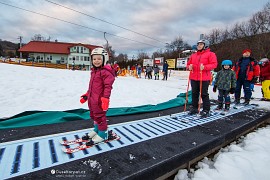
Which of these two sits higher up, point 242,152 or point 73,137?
point 73,137

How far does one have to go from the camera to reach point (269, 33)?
24.9 meters

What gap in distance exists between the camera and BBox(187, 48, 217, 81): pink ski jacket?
367 cm

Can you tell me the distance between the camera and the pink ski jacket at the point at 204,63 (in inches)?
144

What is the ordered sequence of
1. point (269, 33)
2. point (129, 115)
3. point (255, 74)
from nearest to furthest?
1. point (129, 115)
2. point (255, 74)
3. point (269, 33)

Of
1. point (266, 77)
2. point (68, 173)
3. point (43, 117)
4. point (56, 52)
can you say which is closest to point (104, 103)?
point (68, 173)

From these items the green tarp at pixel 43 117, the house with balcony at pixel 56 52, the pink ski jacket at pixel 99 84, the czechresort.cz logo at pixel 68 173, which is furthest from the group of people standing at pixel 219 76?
the house with balcony at pixel 56 52

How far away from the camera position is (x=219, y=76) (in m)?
4.84

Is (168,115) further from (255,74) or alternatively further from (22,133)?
(255,74)

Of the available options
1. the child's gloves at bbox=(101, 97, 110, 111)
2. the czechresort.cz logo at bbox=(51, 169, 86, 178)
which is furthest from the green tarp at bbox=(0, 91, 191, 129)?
the czechresort.cz logo at bbox=(51, 169, 86, 178)

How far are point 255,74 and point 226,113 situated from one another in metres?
2.01

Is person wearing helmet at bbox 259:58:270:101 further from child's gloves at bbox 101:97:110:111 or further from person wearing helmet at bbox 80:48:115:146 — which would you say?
child's gloves at bbox 101:97:110:111

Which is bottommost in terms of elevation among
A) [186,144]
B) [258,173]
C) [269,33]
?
[258,173]

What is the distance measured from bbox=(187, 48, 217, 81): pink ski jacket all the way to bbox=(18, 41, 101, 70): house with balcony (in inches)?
1661

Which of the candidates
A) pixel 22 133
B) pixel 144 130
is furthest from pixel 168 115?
pixel 22 133
